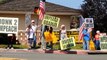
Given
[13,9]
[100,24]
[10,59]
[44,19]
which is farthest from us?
[100,24]

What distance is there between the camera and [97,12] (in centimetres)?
4534

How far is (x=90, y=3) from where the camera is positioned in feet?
151

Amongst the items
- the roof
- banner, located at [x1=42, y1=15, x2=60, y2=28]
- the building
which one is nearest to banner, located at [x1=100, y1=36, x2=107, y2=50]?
banner, located at [x1=42, y1=15, x2=60, y2=28]

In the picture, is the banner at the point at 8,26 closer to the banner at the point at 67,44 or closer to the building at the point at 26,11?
the banner at the point at 67,44

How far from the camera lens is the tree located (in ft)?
147

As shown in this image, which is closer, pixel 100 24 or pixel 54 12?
pixel 54 12

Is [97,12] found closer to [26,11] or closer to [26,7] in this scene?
[26,7]

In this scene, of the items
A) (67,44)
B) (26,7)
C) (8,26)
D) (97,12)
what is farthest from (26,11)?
(67,44)

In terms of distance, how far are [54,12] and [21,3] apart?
4057 millimetres

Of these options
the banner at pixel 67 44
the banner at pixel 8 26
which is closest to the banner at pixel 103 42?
the banner at pixel 67 44

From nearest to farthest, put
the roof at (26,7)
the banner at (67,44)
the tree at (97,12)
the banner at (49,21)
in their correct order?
the banner at (67,44) → the banner at (49,21) → the roof at (26,7) → the tree at (97,12)

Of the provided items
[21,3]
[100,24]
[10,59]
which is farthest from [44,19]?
[100,24]

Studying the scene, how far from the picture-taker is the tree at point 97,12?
44750 mm

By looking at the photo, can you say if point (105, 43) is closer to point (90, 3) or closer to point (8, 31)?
point (8, 31)
